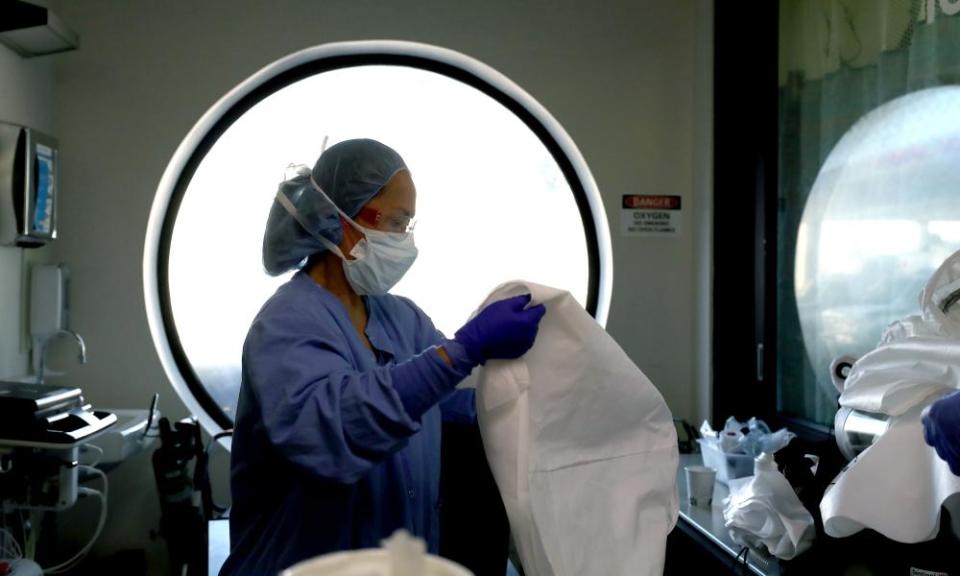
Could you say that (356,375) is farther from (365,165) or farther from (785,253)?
(785,253)

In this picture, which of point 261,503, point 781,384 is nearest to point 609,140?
point 781,384

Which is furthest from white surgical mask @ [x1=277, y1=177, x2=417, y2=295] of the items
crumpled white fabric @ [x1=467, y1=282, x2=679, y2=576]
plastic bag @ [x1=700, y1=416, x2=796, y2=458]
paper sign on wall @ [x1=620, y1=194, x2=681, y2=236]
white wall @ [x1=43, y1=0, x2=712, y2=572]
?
paper sign on wall @ [x1=620, y1=194, x2=681, y2=236]

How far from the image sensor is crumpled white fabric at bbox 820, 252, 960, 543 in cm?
127

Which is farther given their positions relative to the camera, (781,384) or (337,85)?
(337,85)

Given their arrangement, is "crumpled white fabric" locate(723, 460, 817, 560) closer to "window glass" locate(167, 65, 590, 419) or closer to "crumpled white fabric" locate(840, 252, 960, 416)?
"crumpled white fabric" locate(840, 252, 960, 416)

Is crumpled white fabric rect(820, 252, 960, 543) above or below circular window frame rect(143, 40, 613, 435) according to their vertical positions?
below

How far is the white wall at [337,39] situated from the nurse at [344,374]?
1361 millimetres

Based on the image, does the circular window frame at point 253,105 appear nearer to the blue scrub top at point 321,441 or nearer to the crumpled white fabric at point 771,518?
the crumpled white fabric at point 771,518

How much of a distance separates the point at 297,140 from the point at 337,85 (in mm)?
288

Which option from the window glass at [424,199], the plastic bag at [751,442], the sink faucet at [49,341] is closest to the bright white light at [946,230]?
the plastic bag at [751,442]

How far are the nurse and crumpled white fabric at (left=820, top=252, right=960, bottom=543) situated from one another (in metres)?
0.61

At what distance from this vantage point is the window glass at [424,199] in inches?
118

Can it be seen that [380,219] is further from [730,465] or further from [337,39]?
[337,39]

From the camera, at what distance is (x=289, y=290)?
1.39 meters
